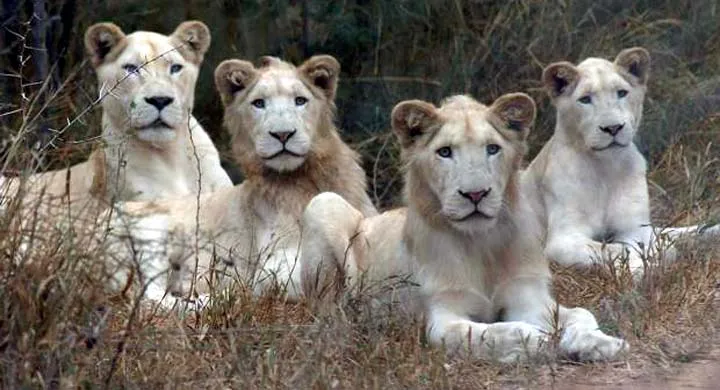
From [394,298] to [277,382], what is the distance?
1198 millimetres

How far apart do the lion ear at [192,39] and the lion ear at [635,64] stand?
2298mm

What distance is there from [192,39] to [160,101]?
0.57 m

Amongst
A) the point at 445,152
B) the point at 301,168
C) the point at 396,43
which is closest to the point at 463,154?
the point at 445,152

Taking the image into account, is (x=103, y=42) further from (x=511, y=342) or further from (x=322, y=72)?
(x=511, y=342)

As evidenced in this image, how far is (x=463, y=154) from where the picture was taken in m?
6.70

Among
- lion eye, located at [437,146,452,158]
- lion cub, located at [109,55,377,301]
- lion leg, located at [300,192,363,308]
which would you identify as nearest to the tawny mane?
lion cub, located at [109,55,377,301]

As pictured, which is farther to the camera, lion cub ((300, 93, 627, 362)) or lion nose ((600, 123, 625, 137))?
lion nose ((600, 123, 625, 137))

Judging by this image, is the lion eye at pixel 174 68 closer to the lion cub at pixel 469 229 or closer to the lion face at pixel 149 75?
the lion face at pixel 149 75

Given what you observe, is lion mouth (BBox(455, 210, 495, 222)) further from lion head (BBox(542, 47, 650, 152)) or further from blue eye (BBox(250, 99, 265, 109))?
lion head (BBox(542, 47, 650, 152))

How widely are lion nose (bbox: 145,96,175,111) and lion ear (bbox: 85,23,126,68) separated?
44cm

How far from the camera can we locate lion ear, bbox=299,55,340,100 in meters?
8.33

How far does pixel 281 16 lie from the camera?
38.0ft

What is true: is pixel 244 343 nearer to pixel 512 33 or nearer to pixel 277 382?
pixel 277 382

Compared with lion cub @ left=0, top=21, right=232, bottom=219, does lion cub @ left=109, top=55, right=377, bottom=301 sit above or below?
below
